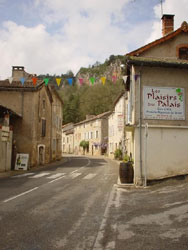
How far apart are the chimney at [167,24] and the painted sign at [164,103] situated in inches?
199

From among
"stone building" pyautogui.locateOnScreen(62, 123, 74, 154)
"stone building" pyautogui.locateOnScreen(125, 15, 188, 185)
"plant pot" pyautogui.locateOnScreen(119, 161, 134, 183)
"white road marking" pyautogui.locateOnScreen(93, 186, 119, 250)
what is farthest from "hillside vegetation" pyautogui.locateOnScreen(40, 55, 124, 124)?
"white road marking" pyautogui.locateOnScreen(93, 186, 119, 250)

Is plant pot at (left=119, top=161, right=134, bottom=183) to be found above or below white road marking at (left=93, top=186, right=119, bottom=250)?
above

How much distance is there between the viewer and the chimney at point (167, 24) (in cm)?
1498

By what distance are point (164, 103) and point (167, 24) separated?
20.0ft

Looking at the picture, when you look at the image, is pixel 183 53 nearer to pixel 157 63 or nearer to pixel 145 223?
pixel 157 63

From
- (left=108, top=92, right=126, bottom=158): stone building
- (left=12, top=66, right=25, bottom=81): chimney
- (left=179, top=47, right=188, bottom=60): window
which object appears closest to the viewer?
(left=179, top=47, right=188, bottom=60): window

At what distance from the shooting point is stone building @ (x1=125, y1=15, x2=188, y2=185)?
36.7 feet

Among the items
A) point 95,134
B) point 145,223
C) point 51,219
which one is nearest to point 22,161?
point 51,219

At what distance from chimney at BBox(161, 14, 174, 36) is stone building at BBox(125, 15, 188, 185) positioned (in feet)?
14.1

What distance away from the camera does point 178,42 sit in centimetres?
1316

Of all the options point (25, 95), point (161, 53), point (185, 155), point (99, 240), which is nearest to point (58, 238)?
point (99, 240)

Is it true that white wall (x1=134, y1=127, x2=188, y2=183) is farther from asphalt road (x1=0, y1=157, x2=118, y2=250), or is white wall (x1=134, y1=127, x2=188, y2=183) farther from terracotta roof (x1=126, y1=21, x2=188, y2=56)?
terracotta roof (x1=126, y1=21, x2=188, y2=56)

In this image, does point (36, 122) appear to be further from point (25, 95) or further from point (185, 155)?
point (185, 155)

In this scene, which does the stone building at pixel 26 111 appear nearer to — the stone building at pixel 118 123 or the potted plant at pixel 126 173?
the stone building at pixel 118 123
